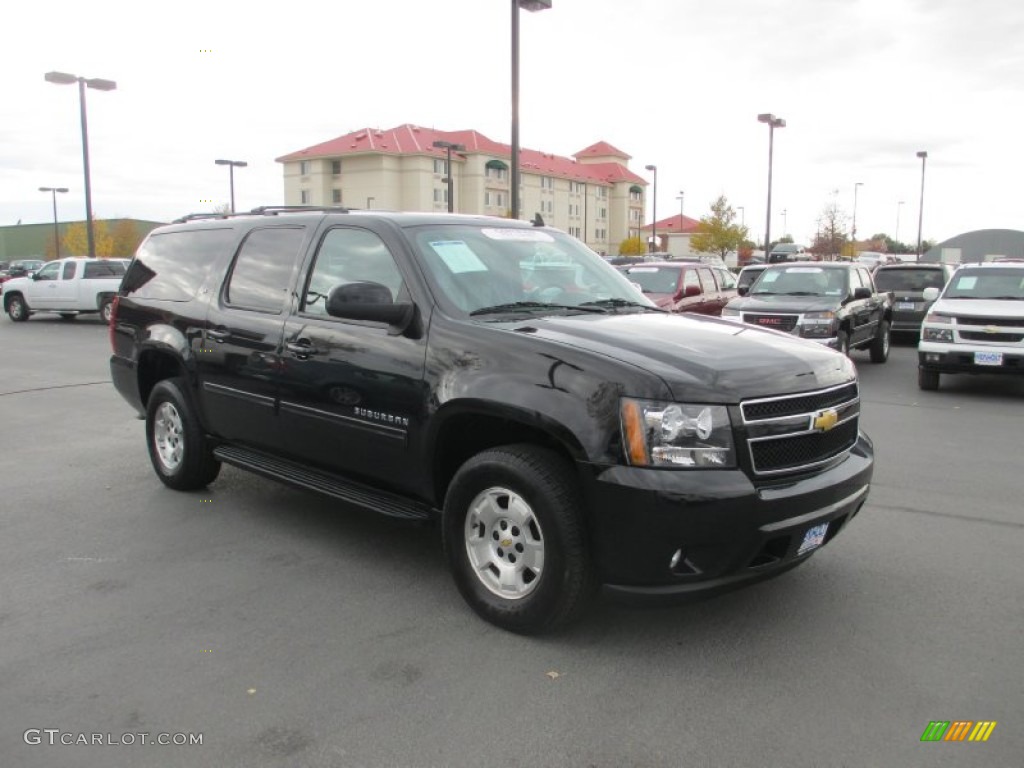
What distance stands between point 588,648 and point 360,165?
86.7 m

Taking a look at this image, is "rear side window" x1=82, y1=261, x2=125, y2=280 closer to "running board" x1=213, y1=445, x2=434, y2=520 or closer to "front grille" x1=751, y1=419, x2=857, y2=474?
"running board" x1=213, y1=445, x2=434, y2=520

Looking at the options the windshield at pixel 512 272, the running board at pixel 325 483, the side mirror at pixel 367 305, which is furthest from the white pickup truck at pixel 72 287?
the side mirror at pixel 367 305

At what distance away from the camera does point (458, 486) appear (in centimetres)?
385

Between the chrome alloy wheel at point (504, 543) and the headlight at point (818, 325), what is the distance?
940 centimetres

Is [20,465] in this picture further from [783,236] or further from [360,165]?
[783,236]

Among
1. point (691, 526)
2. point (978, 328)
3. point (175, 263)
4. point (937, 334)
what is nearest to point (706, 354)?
point (691, 526)

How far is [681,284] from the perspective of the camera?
1431 centimetres

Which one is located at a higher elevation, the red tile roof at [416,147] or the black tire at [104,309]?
the red tile roof at [416,147]

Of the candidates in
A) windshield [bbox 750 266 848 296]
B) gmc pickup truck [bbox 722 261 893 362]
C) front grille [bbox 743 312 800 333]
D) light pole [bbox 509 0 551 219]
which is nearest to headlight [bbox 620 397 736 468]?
gmc pickup truck [bbox 722 261 893 362]

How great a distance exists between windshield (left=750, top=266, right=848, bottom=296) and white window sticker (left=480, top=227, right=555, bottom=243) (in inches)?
364

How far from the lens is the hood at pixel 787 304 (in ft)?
40.7

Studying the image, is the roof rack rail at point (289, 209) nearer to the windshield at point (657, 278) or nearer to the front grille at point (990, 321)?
the front grille at point (990, 321)

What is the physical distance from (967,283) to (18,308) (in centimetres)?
2401

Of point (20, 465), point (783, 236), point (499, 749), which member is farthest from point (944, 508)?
point (783, 236)
